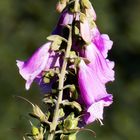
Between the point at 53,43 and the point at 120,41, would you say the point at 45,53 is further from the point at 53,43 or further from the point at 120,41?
the point at 120,41

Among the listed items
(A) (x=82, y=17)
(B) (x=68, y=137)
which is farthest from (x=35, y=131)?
(A) (x=82, y=17)

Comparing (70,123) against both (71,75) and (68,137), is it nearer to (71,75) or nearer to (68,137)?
(68,137)

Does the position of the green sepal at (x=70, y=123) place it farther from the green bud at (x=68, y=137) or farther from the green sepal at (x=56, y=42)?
the green sepal at (x=56, y=42)

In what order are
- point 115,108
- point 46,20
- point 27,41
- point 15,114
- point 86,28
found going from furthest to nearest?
point 46,20 < point 27,41 < point 115,108 < point 15,114 < point 86,28

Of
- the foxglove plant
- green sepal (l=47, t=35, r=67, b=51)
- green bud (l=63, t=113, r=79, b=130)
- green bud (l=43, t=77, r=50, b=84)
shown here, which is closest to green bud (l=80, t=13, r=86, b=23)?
the foxglove plant

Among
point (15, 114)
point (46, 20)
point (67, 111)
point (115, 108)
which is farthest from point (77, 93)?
point (46, 20)
